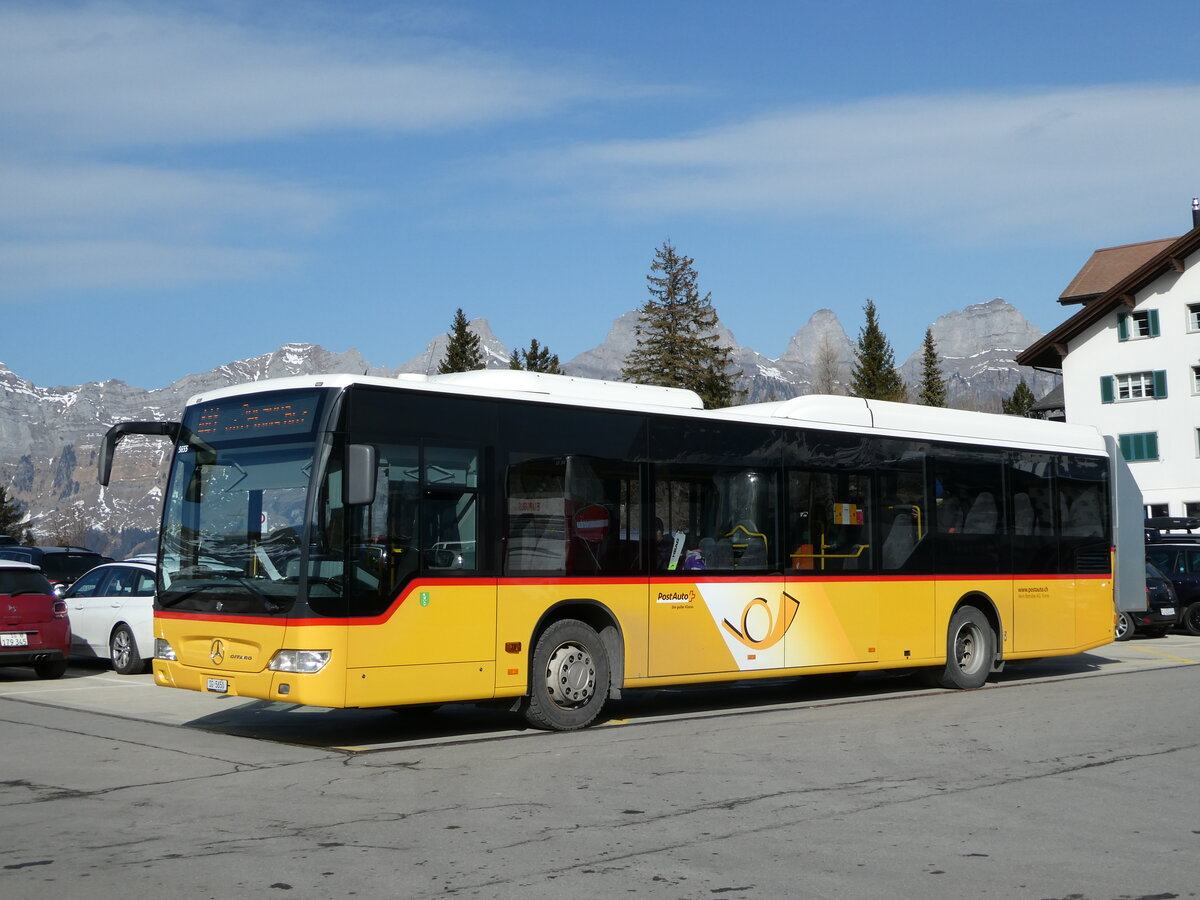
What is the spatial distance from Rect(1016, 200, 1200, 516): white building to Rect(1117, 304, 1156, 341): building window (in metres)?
0.04

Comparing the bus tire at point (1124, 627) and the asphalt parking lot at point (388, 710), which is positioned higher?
the bus tire at point (1124, 627)

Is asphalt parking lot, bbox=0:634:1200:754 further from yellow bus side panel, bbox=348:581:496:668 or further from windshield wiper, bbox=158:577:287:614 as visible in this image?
windshield wiper, bbox=158:577:287:614

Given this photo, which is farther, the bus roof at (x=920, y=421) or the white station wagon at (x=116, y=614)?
the white station wagon at (x=116, y=614)

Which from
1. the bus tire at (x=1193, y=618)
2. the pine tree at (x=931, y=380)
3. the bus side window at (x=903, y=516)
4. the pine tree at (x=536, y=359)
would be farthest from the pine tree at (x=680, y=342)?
the bus side window at (x=903, y=516)

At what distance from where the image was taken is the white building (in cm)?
5444

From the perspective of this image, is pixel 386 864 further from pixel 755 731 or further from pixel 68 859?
pixel 755 731

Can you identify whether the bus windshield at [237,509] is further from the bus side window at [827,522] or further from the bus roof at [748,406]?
the bus side window at [827,522]

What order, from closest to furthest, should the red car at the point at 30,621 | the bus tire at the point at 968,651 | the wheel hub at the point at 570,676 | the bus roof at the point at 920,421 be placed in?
the wheel hub at the point at 570,676
the bus roof at the point at 920,421
the bus tire at the point at 968,651
the red car at the point at 30,621

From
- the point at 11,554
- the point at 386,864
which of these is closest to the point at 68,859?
the point at 386,864

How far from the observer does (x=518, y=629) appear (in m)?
11.9

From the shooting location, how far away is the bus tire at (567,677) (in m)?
12.1

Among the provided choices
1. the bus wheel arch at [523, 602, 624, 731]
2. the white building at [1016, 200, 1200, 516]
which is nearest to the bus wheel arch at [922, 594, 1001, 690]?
the bus wheel arch at [523, 602, 624, 731]

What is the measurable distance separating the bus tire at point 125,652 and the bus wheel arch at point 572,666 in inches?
334

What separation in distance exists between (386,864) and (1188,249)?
54294mm
